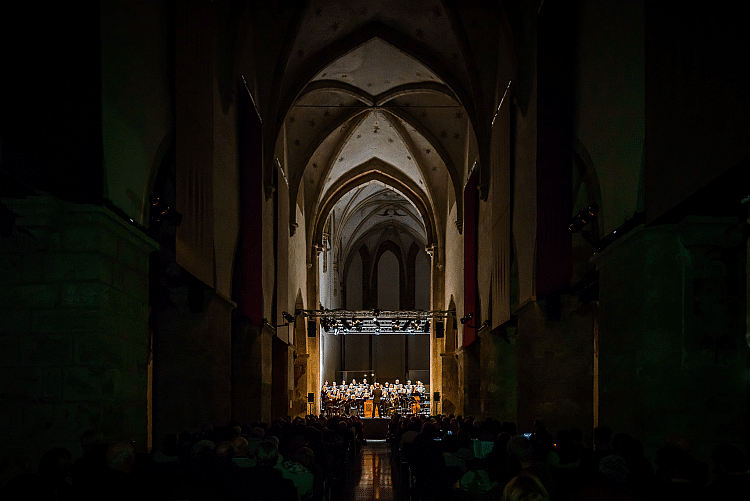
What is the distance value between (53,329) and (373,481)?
26.9 ft

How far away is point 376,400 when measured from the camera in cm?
3516

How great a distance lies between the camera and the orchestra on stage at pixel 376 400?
34.4 m

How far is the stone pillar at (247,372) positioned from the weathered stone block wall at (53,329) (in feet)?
31.7

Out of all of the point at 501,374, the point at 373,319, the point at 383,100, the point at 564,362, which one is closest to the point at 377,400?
the point at 373,319

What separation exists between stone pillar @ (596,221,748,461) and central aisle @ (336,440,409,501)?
4.89m

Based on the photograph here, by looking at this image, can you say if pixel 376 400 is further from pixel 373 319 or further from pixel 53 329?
pixel 53 329

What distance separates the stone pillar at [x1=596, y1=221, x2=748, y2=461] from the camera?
7352mm

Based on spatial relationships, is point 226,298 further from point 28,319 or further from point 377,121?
point 377,121

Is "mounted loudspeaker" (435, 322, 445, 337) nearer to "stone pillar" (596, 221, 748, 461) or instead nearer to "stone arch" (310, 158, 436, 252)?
"stone arch" (310, 158, 436, 252)

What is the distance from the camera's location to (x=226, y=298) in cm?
1328

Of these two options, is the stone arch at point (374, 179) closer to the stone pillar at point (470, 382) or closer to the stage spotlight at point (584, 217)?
the stone pillar at point (470, 382)

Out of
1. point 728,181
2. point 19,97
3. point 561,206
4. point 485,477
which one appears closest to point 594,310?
point 561,206

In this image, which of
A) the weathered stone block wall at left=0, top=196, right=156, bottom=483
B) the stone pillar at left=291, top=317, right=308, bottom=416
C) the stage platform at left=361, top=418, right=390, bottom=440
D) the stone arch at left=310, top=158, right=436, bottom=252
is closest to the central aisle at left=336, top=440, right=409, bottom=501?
the weathered stone block wall at left=0, top=196, right=156, bottom=483

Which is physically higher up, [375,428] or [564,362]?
[564,362]
